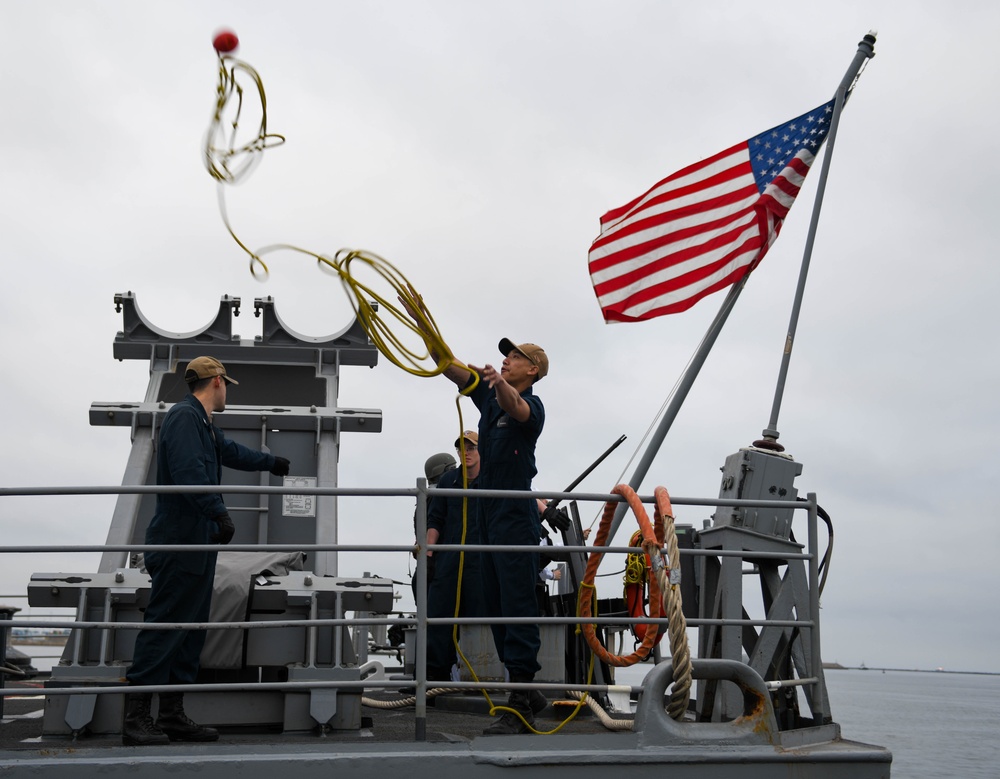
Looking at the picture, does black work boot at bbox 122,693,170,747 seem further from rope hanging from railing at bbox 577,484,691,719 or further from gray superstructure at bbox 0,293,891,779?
rope hanging from railing at bbox 577,484,691,719

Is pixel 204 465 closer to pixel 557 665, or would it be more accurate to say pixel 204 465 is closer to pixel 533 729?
pixel 533 729

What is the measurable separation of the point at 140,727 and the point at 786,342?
3.84m

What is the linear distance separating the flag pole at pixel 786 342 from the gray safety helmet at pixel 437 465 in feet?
5.28

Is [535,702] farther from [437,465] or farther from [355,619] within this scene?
[437,465]

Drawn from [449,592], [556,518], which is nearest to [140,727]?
[449,592]

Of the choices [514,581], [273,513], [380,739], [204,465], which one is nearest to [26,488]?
[204,465]

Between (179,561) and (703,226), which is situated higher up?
(703,226)

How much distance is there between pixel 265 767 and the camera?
12.7 feet

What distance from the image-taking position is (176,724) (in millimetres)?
4422

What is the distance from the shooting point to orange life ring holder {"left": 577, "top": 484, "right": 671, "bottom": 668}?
448 centimetres

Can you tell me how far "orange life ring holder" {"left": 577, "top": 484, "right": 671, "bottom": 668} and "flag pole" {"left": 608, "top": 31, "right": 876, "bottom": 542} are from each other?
0.31m

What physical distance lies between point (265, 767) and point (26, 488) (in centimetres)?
148

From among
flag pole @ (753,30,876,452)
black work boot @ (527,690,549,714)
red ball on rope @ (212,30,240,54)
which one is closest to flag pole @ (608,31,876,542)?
flag pole @ (753,30,876,452)

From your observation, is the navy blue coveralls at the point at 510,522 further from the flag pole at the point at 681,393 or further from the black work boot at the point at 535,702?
the flag pole at the point at 681,393
